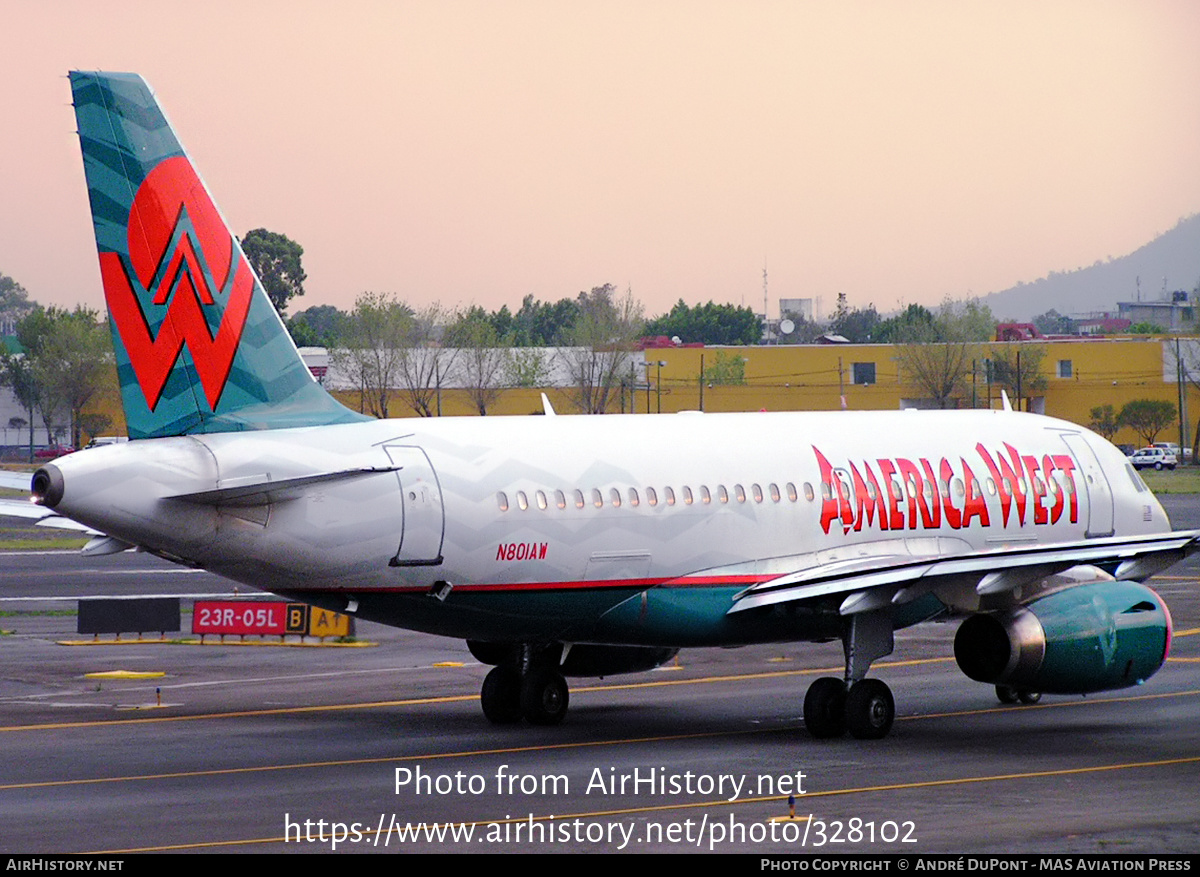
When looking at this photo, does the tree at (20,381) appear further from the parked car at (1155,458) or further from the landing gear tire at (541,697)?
the landing gear tire at (541,697)

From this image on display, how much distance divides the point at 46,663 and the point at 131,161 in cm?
1523

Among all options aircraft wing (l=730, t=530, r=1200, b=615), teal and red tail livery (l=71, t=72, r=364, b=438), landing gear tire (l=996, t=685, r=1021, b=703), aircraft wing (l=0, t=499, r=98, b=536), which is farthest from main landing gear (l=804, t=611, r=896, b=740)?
aircraft wing (l=0, t=499, r=98, b=536)

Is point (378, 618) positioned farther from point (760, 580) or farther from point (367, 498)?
point (760, 580)

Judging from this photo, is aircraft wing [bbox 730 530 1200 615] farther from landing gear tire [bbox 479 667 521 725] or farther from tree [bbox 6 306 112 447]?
tree [bbox 6 306 112 447]

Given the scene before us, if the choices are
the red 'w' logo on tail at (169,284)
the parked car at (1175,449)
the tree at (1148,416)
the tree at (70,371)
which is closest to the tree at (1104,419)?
the tree at (1148,416)

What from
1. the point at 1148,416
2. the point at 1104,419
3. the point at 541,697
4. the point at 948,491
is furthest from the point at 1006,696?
the point at 1148,416

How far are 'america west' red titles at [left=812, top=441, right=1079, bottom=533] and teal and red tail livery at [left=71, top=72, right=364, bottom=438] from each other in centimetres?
906

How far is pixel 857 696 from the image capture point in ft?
84.8

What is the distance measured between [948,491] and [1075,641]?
414 centimetres

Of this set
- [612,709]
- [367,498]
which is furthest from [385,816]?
[612,709]

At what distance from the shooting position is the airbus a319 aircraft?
77.4 ft

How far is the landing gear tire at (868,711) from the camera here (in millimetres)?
25781

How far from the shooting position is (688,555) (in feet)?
87.3
